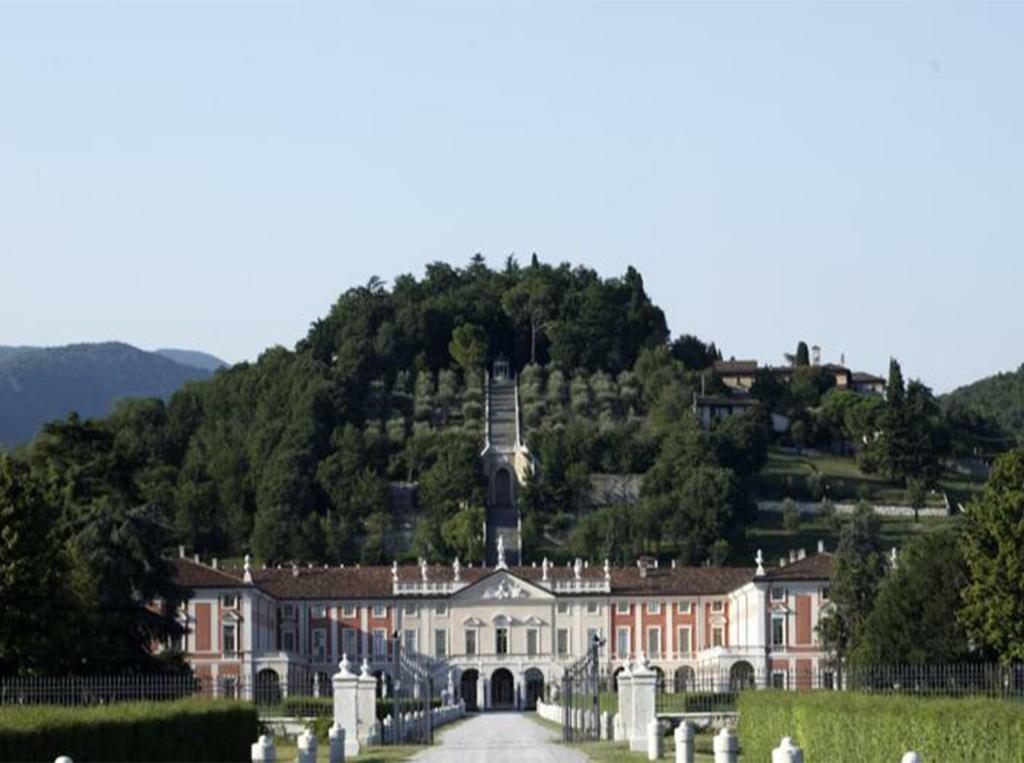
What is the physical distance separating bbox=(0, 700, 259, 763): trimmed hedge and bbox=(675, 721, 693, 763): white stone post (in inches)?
256

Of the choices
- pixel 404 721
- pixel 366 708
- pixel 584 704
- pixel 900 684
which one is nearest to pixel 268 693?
pixel 584 704

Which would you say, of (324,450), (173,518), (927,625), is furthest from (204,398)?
(927,625)

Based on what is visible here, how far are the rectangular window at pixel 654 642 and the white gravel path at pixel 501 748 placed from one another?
5669cm

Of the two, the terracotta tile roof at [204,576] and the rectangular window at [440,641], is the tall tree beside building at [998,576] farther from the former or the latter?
the rectangular window at [440,641]

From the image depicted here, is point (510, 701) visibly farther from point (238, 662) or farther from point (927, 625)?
point (927, 625)

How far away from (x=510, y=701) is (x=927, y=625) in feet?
164

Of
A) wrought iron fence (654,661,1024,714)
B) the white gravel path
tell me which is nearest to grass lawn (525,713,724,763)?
the white gravel path

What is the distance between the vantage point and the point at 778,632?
113m

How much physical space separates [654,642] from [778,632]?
9.41 meters

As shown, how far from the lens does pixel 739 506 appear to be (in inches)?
5551

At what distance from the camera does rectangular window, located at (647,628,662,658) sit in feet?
397

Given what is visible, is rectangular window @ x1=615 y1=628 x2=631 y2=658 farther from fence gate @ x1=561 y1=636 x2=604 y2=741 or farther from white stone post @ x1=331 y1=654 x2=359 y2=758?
white stone post @ x1=331 y1=654 x2=359 y2=758

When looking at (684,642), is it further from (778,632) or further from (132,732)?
(132,732)

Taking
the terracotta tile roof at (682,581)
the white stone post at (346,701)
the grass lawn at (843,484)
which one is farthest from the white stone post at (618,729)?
the grass lawn at (843,484)
